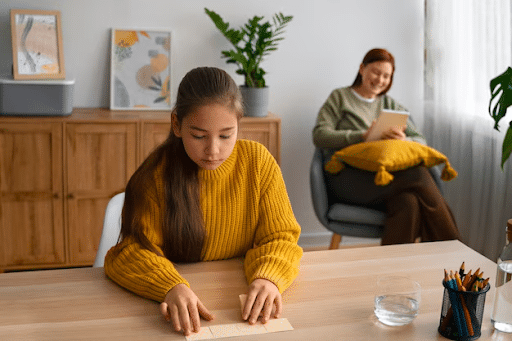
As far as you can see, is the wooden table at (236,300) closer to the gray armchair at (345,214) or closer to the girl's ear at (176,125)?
the girl's ear at (176,125)

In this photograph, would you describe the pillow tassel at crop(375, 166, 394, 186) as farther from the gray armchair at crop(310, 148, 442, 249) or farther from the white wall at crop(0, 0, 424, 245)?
the white wall at crop(0, 0, 424, 245)

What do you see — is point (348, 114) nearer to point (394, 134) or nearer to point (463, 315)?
point (394, 134)

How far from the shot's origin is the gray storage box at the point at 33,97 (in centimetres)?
311

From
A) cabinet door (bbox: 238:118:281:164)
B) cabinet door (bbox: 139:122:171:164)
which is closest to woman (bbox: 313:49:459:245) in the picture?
cabinet door (bbox: 238:118:281:164)

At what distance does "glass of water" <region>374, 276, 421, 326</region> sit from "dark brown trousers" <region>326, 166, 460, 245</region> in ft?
5.51

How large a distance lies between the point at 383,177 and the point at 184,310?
183cm

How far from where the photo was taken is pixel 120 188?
3.26m

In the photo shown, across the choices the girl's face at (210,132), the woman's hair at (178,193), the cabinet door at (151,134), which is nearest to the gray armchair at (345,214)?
the cabinet door at (151,134)

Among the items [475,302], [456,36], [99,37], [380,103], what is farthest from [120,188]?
[475,302]

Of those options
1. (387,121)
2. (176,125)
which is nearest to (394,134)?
(387,121)

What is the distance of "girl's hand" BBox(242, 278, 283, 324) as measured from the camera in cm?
128

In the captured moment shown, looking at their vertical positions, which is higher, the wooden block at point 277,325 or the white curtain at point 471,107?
the white curtain at point 471,107

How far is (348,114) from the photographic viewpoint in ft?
11.0

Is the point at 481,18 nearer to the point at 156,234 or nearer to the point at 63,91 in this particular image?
the point at 63,91
